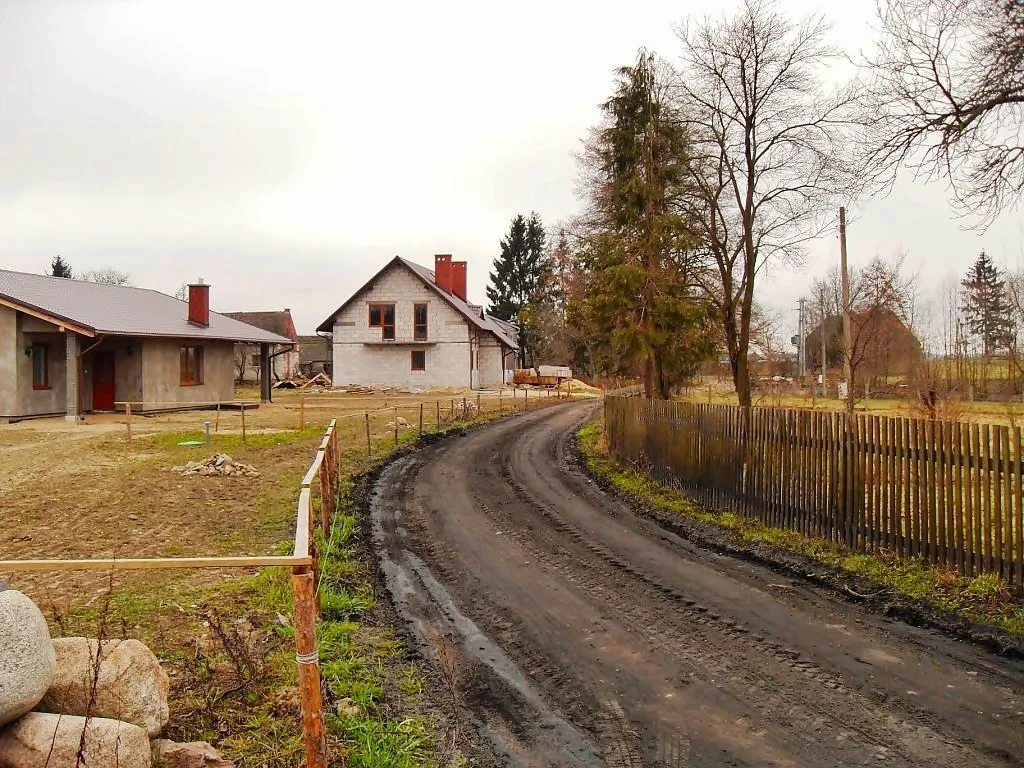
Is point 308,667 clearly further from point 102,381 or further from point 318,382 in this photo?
point 318,382

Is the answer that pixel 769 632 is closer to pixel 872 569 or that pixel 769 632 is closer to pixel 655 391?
pixel 872 569

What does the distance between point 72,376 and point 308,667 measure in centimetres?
2334

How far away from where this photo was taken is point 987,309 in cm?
3978

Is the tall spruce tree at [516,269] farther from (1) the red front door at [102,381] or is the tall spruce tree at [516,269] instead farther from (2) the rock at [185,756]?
(2) the rock at [185,756]

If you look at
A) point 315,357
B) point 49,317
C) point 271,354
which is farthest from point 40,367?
point 315,357

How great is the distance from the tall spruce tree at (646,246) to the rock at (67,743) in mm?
14979

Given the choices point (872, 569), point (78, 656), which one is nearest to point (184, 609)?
point (78, 656)

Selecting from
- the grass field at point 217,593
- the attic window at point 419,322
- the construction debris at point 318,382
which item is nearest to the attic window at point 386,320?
the attic window at point 419,322

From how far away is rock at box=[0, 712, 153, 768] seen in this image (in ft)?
10.6

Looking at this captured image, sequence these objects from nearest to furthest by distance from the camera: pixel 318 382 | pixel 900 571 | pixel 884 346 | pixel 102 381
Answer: pixel 900 571
pixel 102 381
pixel 884 346
pixel 318 382

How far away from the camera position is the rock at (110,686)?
145 inches

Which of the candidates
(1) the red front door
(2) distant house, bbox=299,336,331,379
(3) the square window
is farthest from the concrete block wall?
(3) the square window

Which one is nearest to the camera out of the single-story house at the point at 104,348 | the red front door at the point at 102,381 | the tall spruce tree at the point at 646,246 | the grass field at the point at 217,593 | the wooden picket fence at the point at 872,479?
the grass field at the point at 217,593

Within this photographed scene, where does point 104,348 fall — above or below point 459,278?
below
